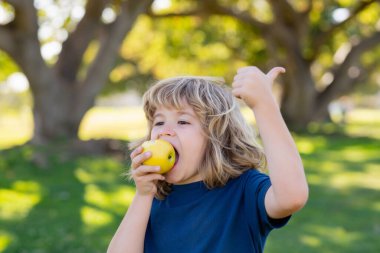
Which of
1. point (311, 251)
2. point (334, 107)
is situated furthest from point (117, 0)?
point (334, 107)

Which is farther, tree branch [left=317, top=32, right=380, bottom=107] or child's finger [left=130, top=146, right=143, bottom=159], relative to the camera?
tree branch [left=317, top=32, right=380, bottom=107]

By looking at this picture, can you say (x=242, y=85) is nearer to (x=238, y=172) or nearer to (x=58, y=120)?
(x=238, y=172)

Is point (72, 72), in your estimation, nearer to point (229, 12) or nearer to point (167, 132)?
point (229, 12)

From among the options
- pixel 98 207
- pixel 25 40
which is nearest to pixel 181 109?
pixel 98 207

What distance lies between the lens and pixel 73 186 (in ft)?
25.7

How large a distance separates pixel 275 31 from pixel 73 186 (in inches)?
488

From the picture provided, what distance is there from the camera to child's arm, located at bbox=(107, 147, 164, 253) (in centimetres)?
220

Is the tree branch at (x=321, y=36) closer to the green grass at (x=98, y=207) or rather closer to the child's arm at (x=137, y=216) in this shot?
the green grass at (x=98, y=207)

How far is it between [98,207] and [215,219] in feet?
16.0

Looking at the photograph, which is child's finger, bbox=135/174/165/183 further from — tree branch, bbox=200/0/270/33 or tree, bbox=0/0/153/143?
tree branch, bbox=200/0/270/33

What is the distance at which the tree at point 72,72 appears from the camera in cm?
1109

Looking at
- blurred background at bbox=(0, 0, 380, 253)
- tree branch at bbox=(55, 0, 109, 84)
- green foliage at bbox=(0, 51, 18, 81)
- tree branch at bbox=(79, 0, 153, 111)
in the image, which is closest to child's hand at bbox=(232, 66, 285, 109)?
blurred background at bbox=(0, 0, 380, 253)

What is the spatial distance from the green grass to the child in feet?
10.2

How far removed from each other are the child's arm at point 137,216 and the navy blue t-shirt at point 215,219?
2.3 inches
